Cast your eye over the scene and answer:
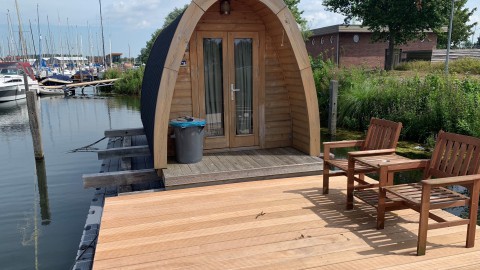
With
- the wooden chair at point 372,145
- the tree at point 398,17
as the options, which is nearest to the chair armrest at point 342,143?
the wooden chair at point 372,145

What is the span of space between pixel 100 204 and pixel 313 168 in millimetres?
3262

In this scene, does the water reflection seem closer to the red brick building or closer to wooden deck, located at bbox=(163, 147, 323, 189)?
wooden deck, located at bbox=(163, 147, 323, 189)

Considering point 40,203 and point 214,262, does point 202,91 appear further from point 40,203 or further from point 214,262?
point 40,203

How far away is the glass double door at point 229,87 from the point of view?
20.8ft

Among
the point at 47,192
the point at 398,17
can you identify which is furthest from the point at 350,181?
the point at 398,17

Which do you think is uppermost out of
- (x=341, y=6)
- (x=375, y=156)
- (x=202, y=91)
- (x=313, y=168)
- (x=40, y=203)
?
(x=341, y=6)

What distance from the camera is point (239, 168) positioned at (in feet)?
18.7

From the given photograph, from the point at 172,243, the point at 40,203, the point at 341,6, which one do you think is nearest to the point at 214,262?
the point at 172,243

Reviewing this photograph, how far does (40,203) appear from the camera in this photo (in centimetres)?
809

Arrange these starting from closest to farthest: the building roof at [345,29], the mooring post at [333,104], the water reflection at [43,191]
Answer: the water reflection at [43,191], the mooring post at [333,104], the building roof at [345,29]

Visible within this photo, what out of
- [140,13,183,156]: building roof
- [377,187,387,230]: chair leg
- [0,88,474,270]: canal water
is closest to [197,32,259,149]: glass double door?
[140,13,183,156]: building roof

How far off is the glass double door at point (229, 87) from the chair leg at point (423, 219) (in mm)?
3780

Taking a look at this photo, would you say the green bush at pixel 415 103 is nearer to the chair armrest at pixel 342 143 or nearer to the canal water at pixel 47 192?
the canal water at pixel 47 192

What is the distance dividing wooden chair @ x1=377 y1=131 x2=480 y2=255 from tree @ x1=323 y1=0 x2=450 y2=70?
71.9 feet
